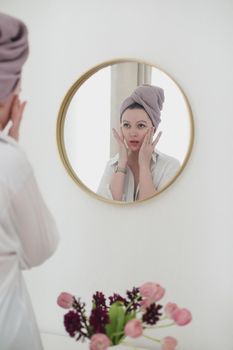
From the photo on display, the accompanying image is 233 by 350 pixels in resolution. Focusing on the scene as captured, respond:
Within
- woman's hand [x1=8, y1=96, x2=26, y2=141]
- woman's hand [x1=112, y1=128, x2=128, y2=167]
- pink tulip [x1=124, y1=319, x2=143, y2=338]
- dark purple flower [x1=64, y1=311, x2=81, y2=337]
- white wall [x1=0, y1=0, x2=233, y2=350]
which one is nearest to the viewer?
pink tulip [x1=124, y1=319, x2=143, y2=338]

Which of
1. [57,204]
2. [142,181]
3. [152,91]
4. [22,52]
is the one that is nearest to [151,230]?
[142,181]

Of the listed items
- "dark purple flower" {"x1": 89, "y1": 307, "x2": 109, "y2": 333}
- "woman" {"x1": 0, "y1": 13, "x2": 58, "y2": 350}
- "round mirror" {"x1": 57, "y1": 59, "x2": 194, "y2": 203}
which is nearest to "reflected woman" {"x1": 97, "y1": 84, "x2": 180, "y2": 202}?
"round mirror" {"x1": 57, "y1": 59, "x2": 194, "y2": 203}

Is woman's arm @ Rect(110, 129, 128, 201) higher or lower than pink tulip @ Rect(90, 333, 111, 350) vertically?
higher

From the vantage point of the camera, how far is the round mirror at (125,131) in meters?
1.68

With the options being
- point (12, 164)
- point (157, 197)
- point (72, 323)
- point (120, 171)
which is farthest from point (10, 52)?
point (72, 323)

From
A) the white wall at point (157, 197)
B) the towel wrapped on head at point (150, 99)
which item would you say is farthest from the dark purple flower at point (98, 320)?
the towel wrapped on head at point (150, 99)

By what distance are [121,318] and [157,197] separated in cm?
45

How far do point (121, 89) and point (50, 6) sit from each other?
401 millimetres

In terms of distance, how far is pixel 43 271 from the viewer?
1.80m

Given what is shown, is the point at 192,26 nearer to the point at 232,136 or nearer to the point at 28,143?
the point at 232,136

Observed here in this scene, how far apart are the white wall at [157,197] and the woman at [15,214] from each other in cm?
30

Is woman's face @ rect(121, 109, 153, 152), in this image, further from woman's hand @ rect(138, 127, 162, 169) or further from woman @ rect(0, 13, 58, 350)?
woman @ rect(0, 13, 58, 350)

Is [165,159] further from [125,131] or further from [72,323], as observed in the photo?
[72,323]

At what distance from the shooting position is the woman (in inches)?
54.7
